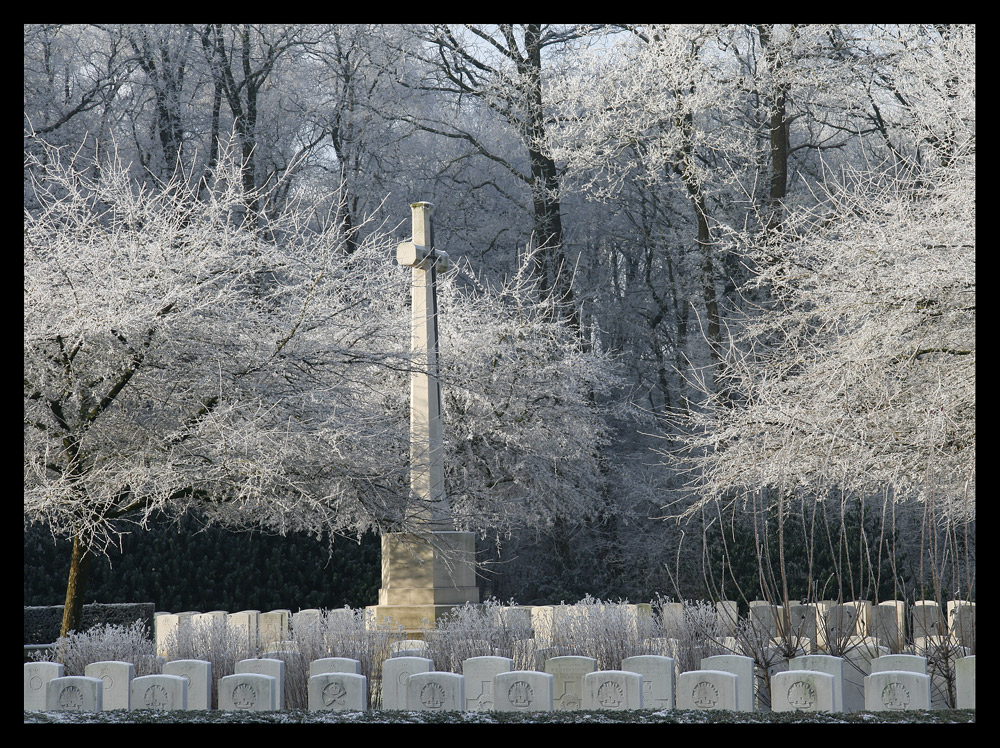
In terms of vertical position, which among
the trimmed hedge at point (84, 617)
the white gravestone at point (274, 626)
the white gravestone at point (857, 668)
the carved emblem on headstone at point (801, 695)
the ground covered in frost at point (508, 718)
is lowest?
the trimmed hedge at point (84, 617)

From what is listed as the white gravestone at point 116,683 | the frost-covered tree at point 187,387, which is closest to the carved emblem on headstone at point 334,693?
the white gravestone at point 116,683

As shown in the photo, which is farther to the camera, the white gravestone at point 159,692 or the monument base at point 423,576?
the monument base at point 423,576

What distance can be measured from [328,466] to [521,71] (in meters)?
12.5

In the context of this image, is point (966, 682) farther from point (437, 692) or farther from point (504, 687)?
point (437, 692)

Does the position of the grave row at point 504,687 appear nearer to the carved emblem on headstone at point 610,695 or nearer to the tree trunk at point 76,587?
the carved emblem on headstone at point 610,695

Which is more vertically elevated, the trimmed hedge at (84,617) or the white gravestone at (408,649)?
the white gravestone at (408,649)

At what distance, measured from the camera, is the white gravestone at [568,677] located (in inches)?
246

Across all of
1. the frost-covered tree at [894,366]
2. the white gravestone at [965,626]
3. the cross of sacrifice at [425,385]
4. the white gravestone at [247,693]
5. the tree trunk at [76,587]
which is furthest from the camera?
the cross of sacrifice at [425,385]

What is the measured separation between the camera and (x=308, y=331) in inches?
391

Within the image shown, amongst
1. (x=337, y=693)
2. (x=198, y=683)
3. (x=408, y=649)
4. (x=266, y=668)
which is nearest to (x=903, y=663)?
(x=408, y=649)

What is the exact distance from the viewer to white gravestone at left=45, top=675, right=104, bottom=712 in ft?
18.6

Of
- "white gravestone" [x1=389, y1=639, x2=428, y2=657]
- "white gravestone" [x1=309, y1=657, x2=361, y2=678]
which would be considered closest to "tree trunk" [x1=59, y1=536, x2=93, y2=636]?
"white gravestone" [x1=389, y1=639, x2=428, y2=657]

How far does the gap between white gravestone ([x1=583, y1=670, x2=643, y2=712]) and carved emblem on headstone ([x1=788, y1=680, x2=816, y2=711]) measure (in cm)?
82

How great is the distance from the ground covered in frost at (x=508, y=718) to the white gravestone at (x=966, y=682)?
0.30m
